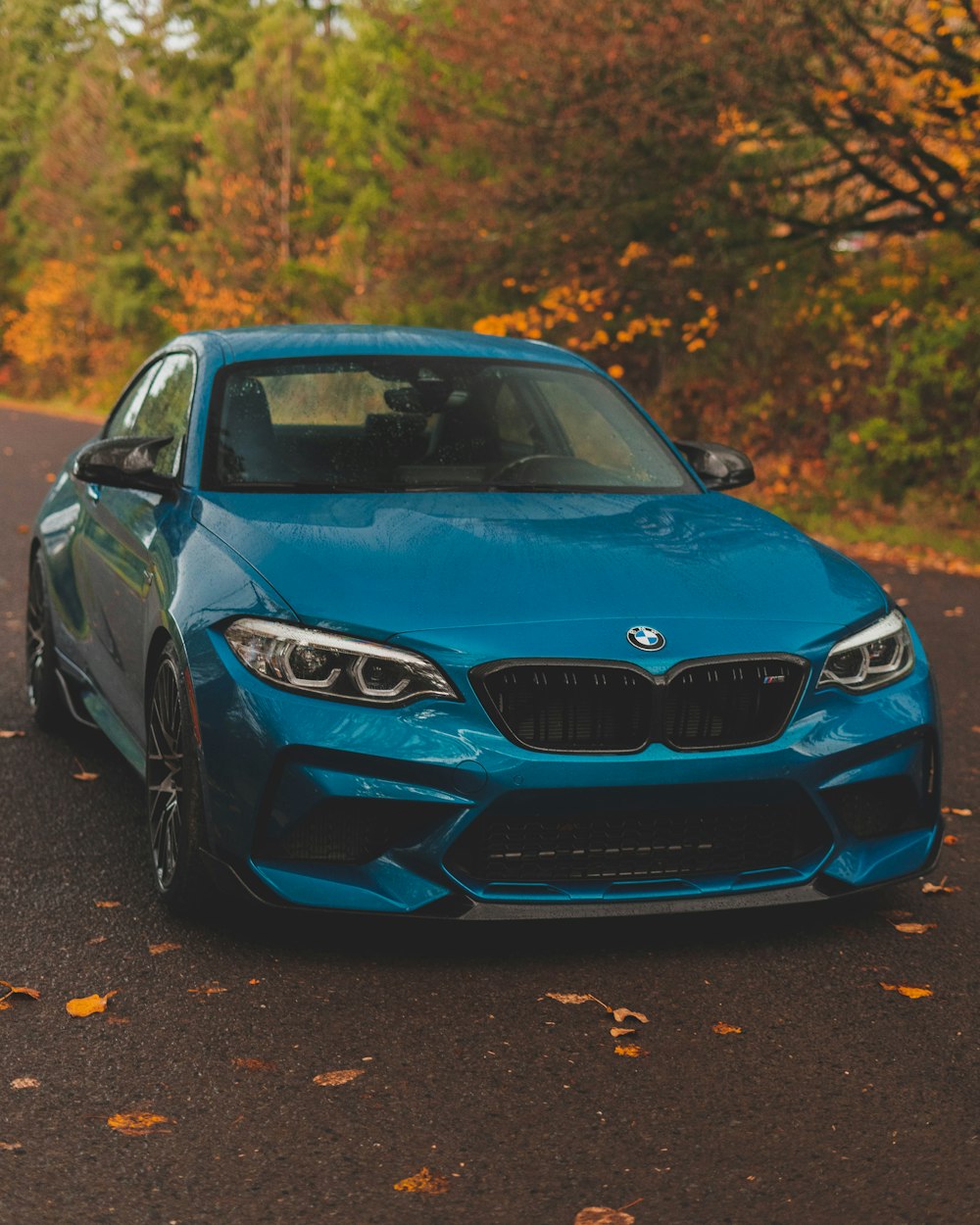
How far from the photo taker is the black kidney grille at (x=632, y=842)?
4098 millimetres

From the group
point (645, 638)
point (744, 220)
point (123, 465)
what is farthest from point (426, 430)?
point (744, 220)

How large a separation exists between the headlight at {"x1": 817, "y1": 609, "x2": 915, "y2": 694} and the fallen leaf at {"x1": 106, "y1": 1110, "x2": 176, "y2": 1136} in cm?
191

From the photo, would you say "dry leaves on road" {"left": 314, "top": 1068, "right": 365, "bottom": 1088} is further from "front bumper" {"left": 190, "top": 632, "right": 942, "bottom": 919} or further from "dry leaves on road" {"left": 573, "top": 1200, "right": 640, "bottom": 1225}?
"dry leaves on road" {"left": 573, "top": 1200, "right": 640, "bottom": 1225}

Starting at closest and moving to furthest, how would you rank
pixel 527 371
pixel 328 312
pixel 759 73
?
pixel 527 371
pixel 759 73
pixel 328 312

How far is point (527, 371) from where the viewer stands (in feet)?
19.9

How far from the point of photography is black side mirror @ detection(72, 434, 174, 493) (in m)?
5.27

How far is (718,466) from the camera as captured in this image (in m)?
6.02

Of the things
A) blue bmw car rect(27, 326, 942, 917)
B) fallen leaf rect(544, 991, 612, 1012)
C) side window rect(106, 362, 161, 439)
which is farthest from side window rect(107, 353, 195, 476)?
fallen leaf rect(544, 991, 612, 1012)

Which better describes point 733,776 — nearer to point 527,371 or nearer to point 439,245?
point 527,371

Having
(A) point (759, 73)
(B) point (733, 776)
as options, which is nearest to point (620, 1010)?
(B) point (733, 776)

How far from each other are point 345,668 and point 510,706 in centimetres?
40

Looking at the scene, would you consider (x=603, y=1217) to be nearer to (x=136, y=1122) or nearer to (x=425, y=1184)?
(x=425, y=1184)

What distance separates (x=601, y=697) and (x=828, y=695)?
2.02 ft

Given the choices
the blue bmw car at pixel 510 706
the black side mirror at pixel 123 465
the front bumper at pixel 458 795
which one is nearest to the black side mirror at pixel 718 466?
the blue bmw car at pixel 510 706
